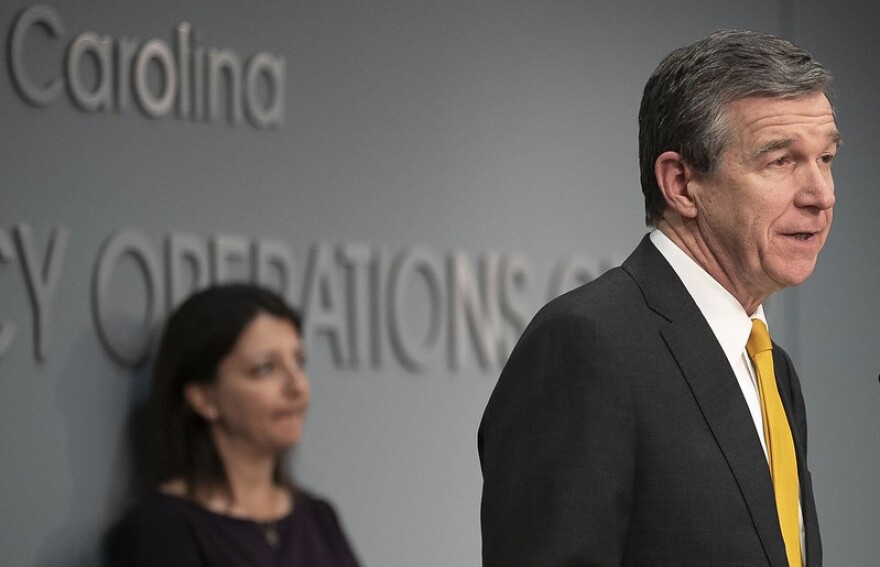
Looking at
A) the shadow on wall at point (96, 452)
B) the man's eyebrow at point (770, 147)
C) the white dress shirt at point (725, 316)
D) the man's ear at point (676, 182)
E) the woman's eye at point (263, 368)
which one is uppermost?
the man's eyebrow at point (770, 147)

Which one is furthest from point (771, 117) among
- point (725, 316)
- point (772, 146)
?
point (725, 316)

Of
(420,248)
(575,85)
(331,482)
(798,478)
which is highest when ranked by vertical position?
(575,85)

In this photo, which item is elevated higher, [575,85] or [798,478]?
[575,85]

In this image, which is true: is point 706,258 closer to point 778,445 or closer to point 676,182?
point 676,182

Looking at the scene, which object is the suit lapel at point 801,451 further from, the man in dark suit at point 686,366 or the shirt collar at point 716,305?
the shirt collar at point 716,305

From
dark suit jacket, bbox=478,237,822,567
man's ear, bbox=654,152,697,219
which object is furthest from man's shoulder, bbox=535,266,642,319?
man's ear, bbox=654,152,697,219

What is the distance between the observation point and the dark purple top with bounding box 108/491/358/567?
259cm

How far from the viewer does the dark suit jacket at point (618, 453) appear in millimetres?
1412

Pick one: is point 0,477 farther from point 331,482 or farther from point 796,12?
point 796,12

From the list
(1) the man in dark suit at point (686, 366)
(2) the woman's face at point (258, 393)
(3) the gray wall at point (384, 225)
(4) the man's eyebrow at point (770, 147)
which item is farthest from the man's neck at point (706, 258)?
(3) the gray wall at point (384, 225)

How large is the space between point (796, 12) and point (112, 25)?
7.26 ft

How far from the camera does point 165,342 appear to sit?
2.73m

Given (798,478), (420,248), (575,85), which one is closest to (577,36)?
(575,85)

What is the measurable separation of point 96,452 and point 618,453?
1580 millimetres
